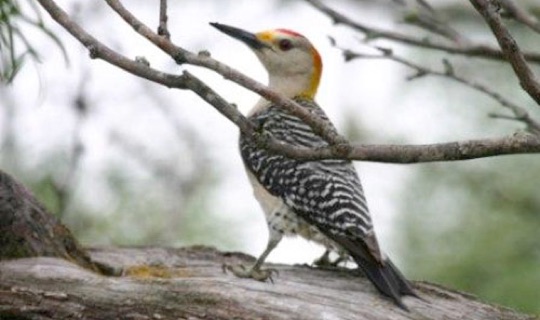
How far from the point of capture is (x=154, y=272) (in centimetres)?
548

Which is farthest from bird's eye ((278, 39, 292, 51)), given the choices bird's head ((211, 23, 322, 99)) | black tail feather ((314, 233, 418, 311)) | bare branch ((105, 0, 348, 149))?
bare branch ((105, 0, 348, 149))

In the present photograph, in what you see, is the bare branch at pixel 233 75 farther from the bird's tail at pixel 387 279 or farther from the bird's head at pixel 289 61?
the bird's head at pixel 289 61

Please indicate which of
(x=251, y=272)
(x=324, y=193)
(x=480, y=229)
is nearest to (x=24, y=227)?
(x=251, y=272)

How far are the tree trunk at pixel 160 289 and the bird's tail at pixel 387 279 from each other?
0.11 ft

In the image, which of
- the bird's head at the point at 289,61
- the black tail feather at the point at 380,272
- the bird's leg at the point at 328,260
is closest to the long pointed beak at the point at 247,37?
the bird's head at the point at 289,61

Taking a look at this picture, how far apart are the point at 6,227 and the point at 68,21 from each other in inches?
Result: 46.2

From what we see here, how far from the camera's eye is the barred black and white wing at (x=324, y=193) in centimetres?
566

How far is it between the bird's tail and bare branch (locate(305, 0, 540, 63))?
798 mm

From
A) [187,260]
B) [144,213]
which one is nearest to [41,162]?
[144,213]

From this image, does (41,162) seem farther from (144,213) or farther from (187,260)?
(187,260)

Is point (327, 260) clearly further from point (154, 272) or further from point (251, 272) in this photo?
point (154, 272)

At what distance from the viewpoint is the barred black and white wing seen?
18.6ft

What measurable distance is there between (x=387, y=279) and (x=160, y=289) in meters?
0.89

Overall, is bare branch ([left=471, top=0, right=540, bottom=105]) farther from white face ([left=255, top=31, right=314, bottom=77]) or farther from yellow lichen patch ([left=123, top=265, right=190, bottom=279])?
white face ([left=255, top=31, right=314, bottom=77])
